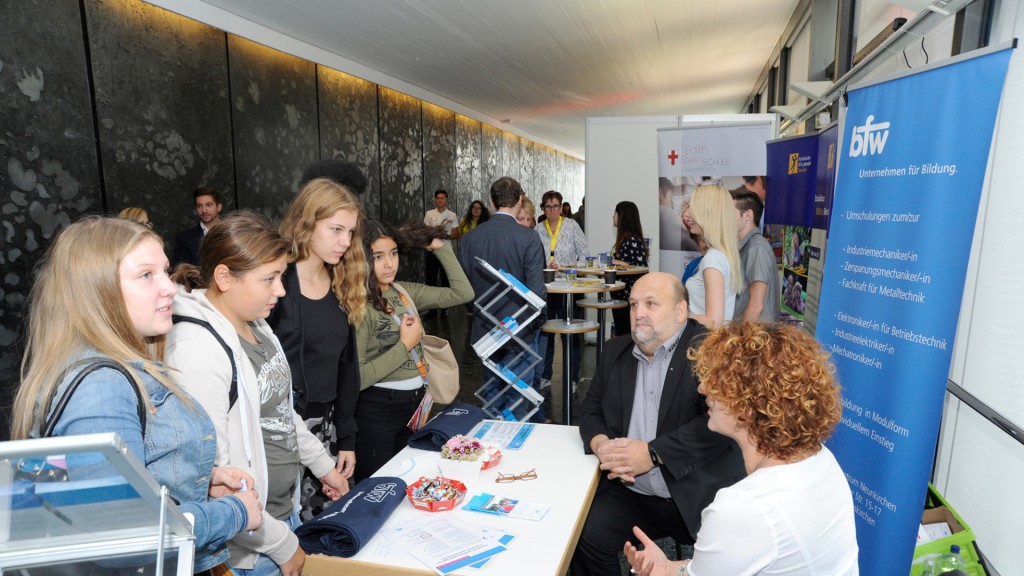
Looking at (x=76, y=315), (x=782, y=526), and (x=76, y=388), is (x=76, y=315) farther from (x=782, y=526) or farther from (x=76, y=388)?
(x=782, y=526)

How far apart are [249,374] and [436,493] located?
1.91 ft

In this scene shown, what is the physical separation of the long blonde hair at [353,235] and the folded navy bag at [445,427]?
46 cm

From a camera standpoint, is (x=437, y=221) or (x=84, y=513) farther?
(x=437, y=221)

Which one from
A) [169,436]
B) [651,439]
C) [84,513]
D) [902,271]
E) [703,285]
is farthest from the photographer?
[703,285]

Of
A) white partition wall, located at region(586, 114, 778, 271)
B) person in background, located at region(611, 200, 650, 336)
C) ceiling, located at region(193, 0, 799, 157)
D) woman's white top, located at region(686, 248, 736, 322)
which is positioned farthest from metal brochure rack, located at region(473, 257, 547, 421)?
white partition wall, located at region(586, 114, 778, 271)

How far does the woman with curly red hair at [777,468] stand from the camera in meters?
1.20

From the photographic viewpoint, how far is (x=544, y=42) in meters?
6.50

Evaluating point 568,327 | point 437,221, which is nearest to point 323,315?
point 568,327

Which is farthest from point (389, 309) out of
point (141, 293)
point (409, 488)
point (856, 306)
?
point (856, 306)

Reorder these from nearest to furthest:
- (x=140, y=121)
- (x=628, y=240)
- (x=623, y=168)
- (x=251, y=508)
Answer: (x=251, y=508), (x=140, y=121), (x=628, y=240), (x=623, y=168)

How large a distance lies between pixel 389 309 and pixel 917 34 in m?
2.33

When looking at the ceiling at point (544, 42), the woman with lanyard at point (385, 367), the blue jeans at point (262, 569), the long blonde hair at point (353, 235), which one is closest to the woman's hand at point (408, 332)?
the woman with lanyard at point (385, 367)

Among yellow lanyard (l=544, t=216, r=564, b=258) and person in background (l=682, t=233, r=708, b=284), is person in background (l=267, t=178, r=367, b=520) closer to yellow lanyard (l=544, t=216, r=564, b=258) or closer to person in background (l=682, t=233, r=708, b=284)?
person in background (l=682, t=233, r=708, b=284)

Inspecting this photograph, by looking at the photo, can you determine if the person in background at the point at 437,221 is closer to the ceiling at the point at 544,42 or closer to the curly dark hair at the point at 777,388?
the ceiling at the point at 544,42
